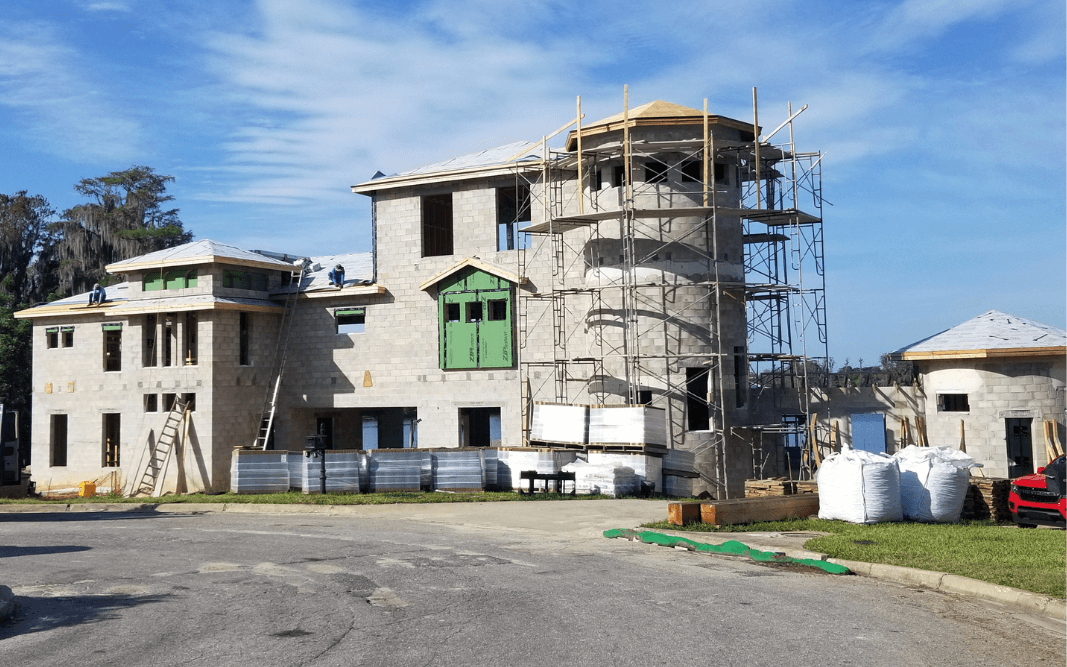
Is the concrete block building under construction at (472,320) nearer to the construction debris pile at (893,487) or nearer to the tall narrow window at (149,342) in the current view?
the tall narrow window at (149,342)

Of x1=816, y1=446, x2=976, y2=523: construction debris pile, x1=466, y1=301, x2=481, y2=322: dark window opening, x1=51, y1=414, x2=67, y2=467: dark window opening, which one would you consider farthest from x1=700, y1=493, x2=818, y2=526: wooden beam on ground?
x1=51, y1=414, x2=67, y2=467: dark window opening

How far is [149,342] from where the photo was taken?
35.5m

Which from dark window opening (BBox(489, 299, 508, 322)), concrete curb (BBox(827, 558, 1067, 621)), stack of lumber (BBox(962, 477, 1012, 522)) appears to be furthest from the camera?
dark window opening (BBox(489, 299, 508, 322))

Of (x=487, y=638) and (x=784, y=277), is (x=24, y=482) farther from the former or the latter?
(x=487, y=638)

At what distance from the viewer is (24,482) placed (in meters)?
34.7

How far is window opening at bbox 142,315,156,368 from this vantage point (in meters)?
34.9

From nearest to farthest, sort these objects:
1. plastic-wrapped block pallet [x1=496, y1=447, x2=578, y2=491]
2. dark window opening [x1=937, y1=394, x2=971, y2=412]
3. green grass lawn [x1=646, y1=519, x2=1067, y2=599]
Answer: green grass lawn [x1=646, y1=519, x2=1067, y2=599] < plastic-wrapped block pallet [x1=496, y1=447, x2=578, y2=491] < dark window opening [x1=937, y1=394, x2=971, y2=412]

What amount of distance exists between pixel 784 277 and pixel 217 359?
63.0 ft

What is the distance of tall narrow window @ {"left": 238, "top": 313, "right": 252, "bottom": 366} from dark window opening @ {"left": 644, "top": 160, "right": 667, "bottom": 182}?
15.2 m

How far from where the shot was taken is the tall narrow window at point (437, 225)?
36812mm

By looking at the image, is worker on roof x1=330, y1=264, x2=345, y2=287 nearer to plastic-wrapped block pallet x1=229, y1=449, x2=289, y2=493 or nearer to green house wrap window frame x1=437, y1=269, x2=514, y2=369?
green house wrap window frame x1=437, y1=269, x2=514, y2=369

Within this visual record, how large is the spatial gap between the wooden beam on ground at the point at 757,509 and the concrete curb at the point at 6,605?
11.6m

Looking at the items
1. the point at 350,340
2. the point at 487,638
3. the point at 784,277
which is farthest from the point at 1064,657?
the point at 350,340

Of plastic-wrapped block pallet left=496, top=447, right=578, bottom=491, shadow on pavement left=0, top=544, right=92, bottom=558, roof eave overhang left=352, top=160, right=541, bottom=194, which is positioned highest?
roof eave overhang left=352, top=160, right=541, bottom=194
